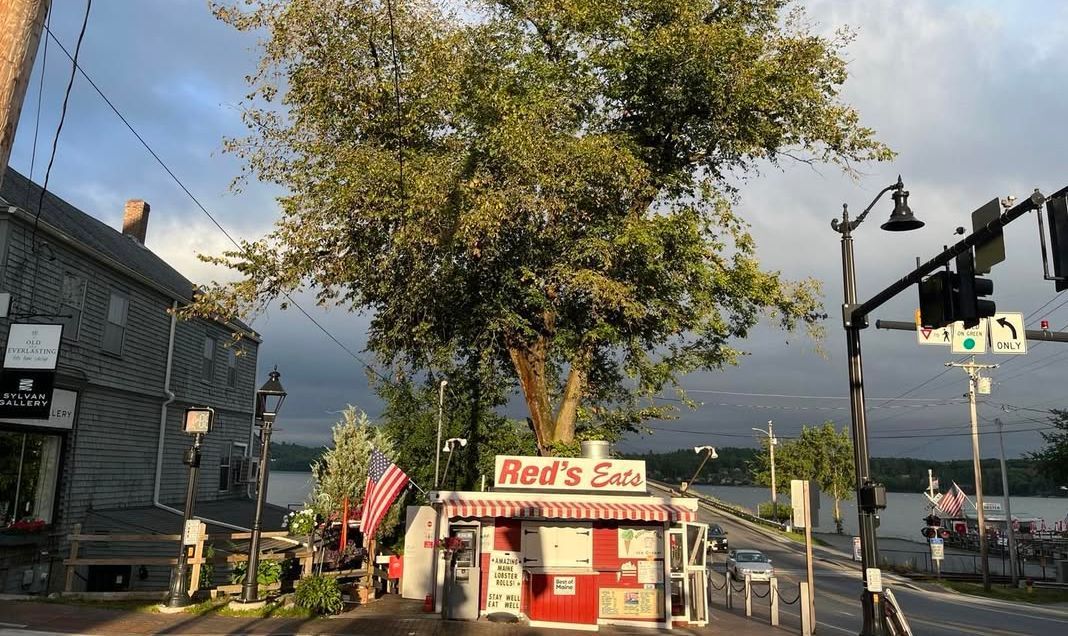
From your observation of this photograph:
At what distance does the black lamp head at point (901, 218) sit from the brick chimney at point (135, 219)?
92.0 ft

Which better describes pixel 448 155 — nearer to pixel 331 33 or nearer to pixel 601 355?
pixel 331 33

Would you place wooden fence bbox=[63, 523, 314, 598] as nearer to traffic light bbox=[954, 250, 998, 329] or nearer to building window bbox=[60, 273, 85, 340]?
building window bbox=[60, 273, 85, 340]

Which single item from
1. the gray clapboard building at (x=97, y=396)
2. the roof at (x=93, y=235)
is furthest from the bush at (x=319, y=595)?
the roof at (x=93, y=235)

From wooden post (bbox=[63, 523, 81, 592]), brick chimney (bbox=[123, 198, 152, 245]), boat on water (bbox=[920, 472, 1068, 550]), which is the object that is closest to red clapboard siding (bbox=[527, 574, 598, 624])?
wooden post (bbox=[63, 523, 81, 592])

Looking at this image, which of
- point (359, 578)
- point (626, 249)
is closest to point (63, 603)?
point (359, 578)

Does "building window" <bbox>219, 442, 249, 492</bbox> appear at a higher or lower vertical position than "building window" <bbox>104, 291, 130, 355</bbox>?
lower

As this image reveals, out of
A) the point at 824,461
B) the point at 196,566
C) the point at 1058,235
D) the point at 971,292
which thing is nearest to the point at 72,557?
the point at 196,566

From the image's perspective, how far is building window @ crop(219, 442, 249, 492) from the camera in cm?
2883

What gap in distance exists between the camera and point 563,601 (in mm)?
16547

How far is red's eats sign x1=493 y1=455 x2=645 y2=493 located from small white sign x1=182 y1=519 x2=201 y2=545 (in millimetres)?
6410

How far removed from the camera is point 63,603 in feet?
48.2

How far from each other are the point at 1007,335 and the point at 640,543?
9.06 metres

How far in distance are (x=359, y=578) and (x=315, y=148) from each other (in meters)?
11.3

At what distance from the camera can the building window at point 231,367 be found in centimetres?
2911
